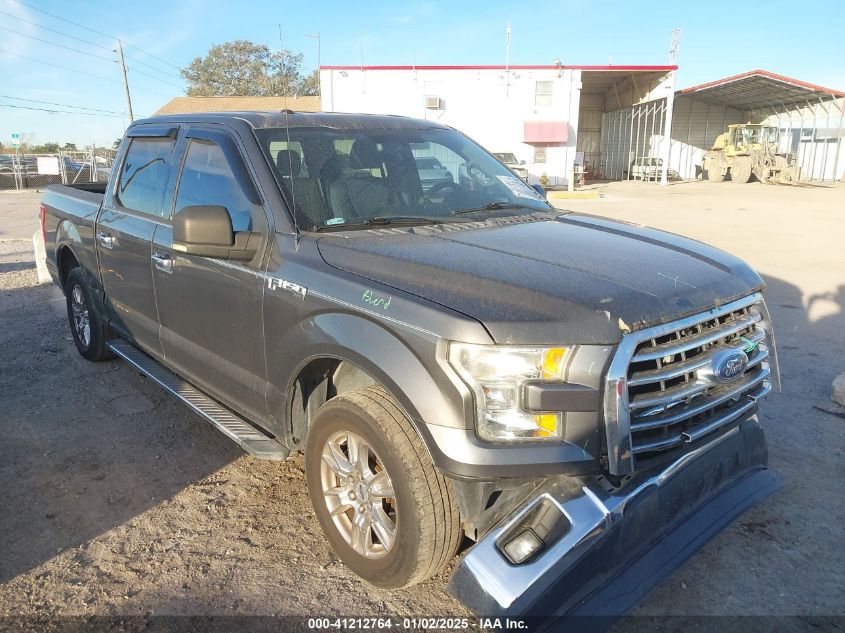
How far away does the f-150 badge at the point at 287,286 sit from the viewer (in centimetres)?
280

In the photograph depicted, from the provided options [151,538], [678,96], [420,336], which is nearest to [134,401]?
[151,538]

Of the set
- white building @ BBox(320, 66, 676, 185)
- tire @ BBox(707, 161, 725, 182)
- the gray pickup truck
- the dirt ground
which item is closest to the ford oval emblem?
the gray pickup truck

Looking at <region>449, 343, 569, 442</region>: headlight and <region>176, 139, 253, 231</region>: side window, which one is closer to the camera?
<region>449, 343, 569, 442</region>: headlight

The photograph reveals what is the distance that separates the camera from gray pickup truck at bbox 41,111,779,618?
218 centimetres

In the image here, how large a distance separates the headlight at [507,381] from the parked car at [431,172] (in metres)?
1.61

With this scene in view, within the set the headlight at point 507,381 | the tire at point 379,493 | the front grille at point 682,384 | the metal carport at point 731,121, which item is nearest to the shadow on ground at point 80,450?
the tire at point 379,493

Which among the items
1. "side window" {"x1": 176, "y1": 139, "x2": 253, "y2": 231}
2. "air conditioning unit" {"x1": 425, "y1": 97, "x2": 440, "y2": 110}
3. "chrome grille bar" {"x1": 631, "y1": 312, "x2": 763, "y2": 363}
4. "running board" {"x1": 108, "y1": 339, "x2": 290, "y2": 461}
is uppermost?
"air conditioning unit" {"x1": 425, "y1": 97, "x2": 440, "y2": 110}

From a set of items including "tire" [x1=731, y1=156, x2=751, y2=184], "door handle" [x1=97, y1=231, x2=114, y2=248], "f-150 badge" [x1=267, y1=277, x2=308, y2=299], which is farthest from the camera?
"tire" [x1=731, y1=156, x2=751, y2=184]

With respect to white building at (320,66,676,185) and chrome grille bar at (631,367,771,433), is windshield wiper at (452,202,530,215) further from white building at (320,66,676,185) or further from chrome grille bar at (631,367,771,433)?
white building at (320,66,676,185)

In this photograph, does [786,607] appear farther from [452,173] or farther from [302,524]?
[452,173]

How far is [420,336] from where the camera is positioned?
228cm

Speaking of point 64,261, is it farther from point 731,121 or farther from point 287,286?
point 731,121

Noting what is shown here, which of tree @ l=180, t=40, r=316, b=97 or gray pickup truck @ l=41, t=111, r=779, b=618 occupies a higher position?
tree @ l=180, t=40, r=316, b=97

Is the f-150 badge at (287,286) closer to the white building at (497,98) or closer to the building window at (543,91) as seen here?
the white building at (497,98)
